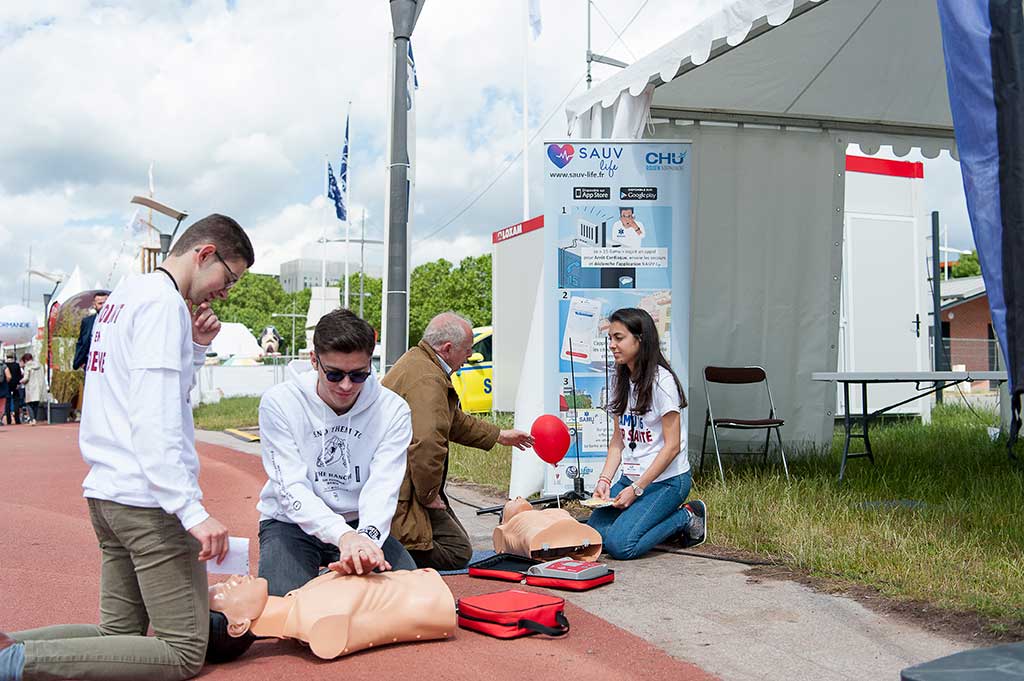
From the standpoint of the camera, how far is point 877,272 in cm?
1474

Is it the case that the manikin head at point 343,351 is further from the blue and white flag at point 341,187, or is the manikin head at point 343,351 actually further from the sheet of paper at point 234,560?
the blue and white flag at point 341,187

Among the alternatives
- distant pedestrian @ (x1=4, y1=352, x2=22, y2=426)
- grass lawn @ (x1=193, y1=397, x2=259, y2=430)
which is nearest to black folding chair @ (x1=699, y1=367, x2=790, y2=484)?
grass lawn @ (x1=193, y1=397, x2=259, y2=430)

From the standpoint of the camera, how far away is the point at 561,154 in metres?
7.90

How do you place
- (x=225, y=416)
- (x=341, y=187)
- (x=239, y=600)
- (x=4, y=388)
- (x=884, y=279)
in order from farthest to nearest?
(x=341, y=187)
(x=4, y=388)
(x=225, y=416)
(x=884, y=279)
(x=239, y=600)

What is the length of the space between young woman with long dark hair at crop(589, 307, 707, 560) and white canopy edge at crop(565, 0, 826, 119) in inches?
75.8

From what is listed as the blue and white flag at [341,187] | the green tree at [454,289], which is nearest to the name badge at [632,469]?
the blue and white flag at [341,187]

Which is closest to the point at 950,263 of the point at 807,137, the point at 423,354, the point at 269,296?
the point at 269,296

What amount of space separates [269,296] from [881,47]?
3401 inches

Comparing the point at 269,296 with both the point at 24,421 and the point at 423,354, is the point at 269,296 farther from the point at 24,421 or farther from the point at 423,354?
the point at 423,354

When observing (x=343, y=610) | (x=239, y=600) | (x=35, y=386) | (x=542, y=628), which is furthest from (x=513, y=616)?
(x=35, y=386)

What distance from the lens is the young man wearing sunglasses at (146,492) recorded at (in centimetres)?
325

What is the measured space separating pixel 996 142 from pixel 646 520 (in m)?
2.99

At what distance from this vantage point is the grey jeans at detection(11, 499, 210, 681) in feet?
10.7

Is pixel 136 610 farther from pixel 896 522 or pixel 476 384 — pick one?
pixel 476 384
